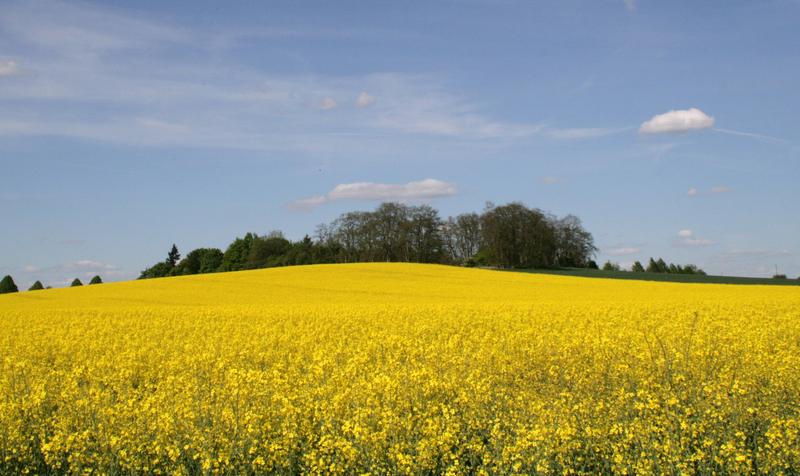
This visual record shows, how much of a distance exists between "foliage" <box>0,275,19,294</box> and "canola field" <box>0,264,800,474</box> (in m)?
48.5

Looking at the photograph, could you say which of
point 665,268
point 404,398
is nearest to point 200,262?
point 665,268

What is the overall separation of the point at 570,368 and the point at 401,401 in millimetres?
3812

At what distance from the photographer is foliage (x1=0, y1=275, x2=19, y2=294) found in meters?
58.0

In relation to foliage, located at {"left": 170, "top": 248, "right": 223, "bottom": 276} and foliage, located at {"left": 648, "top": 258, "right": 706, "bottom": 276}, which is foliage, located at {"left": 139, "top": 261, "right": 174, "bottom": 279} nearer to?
foliage, located at {"left": 170, "top": 248, "right": 223, "bottom": 276}

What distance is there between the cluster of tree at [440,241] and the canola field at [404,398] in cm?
5473

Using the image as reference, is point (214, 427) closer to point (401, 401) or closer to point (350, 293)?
point (401, 401)

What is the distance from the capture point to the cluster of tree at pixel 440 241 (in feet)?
238

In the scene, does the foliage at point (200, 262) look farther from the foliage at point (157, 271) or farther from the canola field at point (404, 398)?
the canola field at point (404, 398)

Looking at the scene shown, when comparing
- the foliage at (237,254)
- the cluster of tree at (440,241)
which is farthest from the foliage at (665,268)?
the foliage at (237,254)

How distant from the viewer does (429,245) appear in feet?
241

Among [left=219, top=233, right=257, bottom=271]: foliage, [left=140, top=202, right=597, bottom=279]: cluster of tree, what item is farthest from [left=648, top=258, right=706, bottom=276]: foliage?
[left=219, top=233, right=257, bottom=271]: foliage

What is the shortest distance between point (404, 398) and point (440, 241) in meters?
66.8

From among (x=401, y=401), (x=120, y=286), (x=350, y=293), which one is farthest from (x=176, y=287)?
(x=401, y=401)

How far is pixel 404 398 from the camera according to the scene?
7.48 m
